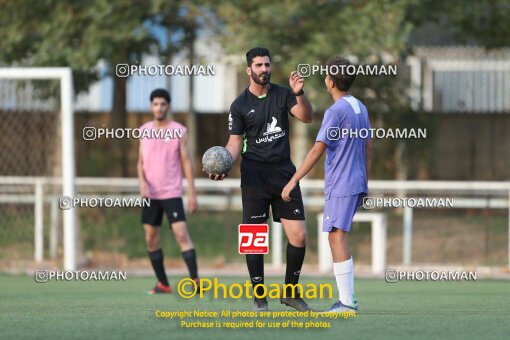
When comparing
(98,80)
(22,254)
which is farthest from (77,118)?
(22,254)

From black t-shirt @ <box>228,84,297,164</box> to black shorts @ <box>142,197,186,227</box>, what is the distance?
7.88 feet

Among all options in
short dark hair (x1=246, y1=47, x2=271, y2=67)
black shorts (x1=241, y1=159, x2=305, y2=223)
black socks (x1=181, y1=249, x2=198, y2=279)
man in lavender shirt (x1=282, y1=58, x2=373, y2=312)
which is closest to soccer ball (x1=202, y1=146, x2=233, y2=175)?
black shorts (x1=241, y1=159, x2=305, y2=223)

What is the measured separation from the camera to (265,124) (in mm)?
9391

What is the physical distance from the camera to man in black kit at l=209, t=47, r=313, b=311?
9391 millimetres

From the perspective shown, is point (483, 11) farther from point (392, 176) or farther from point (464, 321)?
point (464, 321)

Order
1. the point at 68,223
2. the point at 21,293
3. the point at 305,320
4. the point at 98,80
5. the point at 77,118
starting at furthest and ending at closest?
the point at 77,118 → the point at 98,80 → the point at 68,223 → the point at 21,293 → the point at 305,320

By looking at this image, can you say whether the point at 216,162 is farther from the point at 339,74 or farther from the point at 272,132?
the point at 339,74

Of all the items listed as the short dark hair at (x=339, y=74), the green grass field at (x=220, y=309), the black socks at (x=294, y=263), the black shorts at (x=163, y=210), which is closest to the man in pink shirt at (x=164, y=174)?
the black shorts at (x=163, y=210)

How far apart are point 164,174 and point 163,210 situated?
0.38 meters

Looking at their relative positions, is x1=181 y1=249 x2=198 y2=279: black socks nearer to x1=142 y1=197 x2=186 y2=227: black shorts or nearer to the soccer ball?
x1=142 y1=197 x2=186 y2=227: black shorts

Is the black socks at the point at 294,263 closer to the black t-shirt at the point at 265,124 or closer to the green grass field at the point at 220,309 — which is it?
the green grass field at the point at 220,309

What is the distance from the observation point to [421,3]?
55.3ft

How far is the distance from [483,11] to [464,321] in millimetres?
9526

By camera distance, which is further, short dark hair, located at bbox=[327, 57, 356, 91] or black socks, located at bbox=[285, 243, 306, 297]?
black socks, located at bbox=[285, 243, 306, 297]
